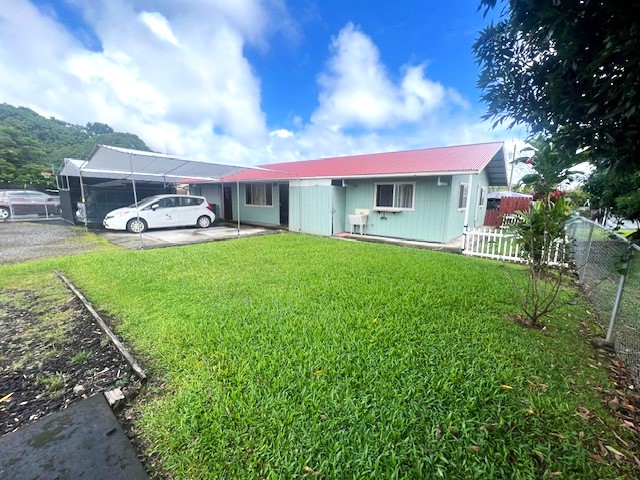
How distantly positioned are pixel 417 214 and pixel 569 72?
8.43 metres

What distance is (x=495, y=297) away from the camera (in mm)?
4434

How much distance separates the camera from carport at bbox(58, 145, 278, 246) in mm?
8084

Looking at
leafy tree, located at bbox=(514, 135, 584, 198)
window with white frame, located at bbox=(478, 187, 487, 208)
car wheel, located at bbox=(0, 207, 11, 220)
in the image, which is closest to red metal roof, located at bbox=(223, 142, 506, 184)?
window with white frame, located at bbox=(478, 187, 487, 208)

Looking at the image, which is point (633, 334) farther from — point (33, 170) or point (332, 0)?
point (33, 170)

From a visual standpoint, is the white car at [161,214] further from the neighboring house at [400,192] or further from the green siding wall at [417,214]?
the green siding wall at [417,214]

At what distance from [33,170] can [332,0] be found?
95.3 ft

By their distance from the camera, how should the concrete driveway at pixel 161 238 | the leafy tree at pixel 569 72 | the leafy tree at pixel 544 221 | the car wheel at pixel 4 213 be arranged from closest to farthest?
the leafy tree at pixel 569 72
the leafy tree at pixel 544 221
the concrete driveway at pixel 161 238
the car wheel at pixel 4 213

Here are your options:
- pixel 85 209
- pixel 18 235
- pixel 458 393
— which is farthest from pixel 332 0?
pixel 18 235

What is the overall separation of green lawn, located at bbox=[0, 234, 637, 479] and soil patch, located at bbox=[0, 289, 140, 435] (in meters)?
0.30

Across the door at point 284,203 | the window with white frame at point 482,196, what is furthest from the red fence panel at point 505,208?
the door at point 284,203

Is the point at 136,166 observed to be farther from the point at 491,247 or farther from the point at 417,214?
the point at 491,247

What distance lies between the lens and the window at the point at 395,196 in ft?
33.1

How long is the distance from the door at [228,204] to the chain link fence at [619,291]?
1562 cm

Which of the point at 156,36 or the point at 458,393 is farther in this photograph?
the point at 156,36
